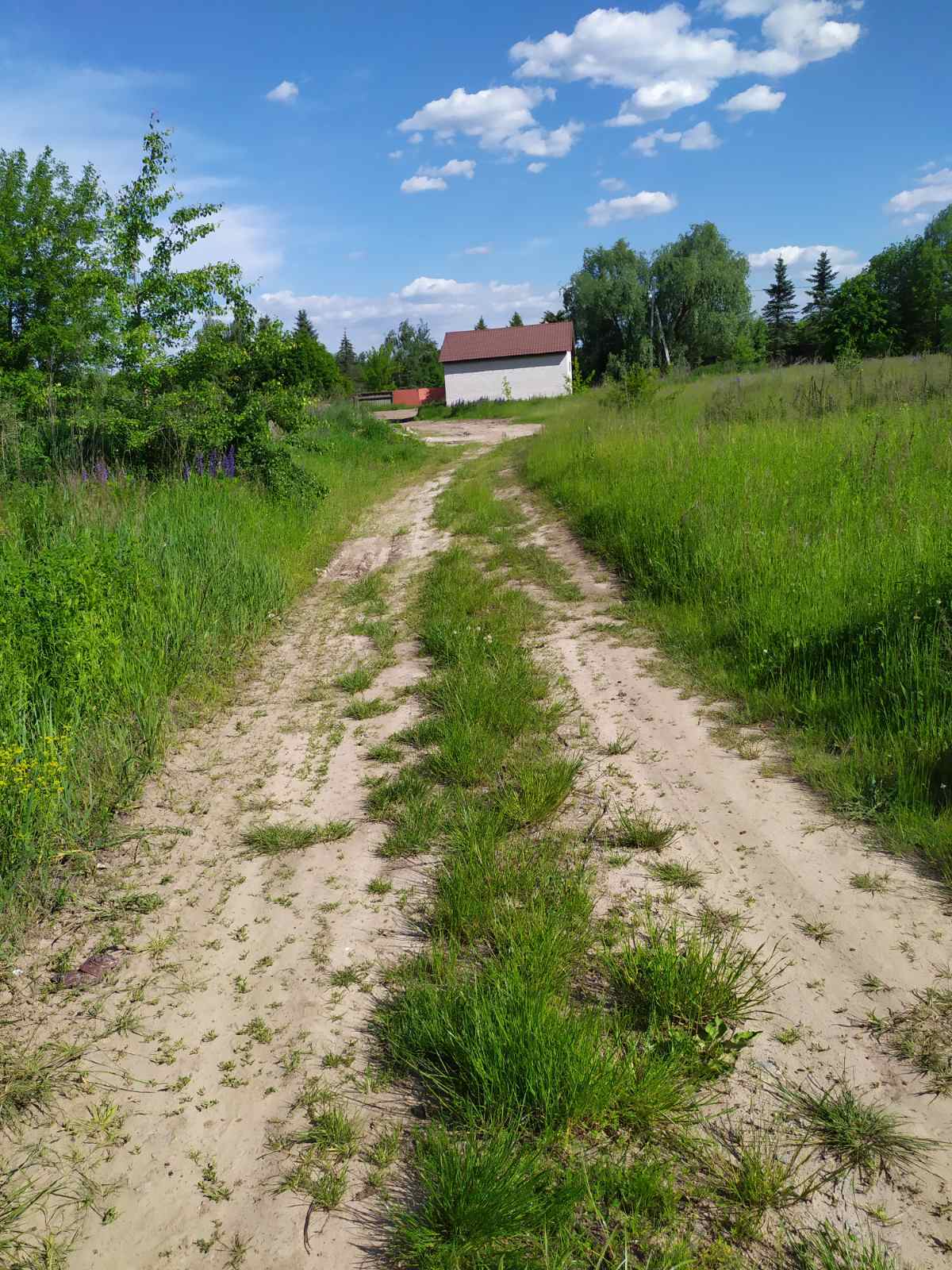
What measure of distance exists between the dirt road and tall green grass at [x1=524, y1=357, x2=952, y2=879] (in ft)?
1.13

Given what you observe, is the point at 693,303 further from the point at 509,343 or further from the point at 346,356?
the point at 346,356

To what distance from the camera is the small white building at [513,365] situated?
150 feet

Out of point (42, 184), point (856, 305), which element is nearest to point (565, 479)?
point (42, 184)

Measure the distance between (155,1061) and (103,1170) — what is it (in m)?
0.38

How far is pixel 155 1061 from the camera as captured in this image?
2.67m

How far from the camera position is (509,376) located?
152ft

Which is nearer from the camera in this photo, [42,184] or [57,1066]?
[57,1066]

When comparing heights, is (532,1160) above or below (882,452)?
below

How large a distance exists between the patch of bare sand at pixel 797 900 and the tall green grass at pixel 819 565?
295 millimetres

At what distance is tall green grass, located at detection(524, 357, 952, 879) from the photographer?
13.0ft

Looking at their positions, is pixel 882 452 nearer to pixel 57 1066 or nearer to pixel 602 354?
pixel 57 1066

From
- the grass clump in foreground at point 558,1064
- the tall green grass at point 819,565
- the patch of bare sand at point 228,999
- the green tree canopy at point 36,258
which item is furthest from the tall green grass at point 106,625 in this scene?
the green tree canopy at point 36,258

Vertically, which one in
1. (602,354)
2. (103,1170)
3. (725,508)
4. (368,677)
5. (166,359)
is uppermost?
(602,354)

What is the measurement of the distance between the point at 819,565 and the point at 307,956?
14.1ft
